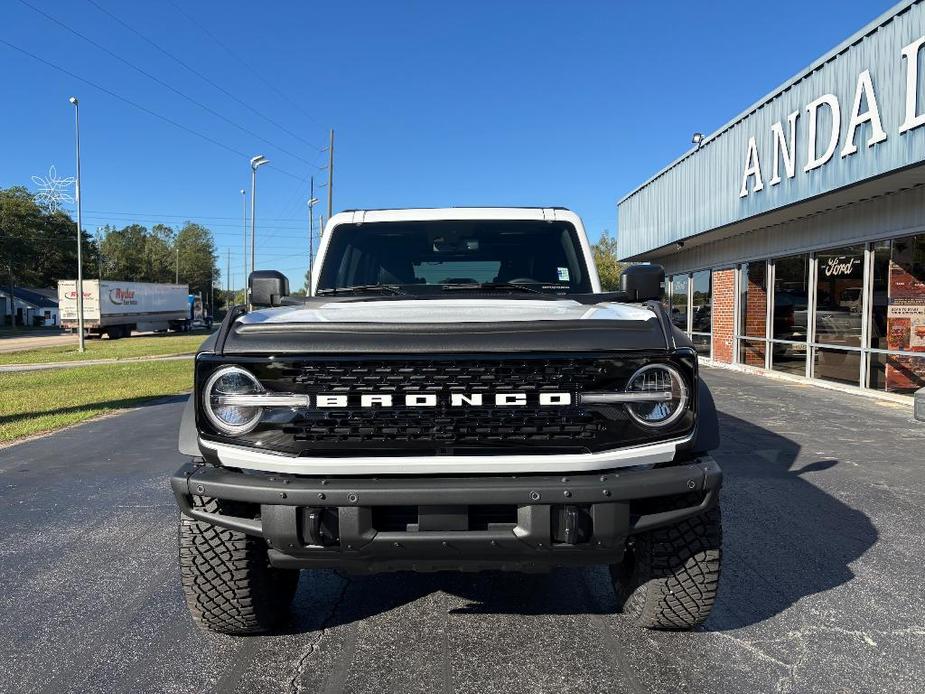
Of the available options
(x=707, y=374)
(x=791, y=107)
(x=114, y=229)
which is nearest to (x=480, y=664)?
(x=791, y=107)

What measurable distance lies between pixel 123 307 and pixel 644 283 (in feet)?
146

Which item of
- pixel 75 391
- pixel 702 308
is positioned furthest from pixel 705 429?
pixel 702 308

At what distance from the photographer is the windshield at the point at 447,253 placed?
425cm

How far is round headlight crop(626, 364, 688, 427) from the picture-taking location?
244cm

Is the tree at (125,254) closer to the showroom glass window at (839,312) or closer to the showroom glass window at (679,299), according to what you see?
the showroom glass window at (679,299)

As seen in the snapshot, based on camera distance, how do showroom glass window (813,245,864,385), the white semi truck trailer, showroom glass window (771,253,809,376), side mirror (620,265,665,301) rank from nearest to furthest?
side mirror (620,265,665,301)
showroom glass window (813,245,864,385)
showroom glass window (771,253,809,376)
the white semi truck trailer

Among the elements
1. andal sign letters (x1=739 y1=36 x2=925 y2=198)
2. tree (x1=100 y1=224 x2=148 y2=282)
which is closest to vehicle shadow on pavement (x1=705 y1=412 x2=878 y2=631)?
andal sign letters (x1=739 y1=36 x2=925 y2=198)

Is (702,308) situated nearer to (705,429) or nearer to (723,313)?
(723,313)

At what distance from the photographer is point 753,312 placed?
15.7 m

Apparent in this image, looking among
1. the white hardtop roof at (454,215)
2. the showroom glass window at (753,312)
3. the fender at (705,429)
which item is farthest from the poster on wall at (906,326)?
the fender at (705,429)

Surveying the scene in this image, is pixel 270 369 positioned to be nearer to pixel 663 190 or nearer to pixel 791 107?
pixel 791 107

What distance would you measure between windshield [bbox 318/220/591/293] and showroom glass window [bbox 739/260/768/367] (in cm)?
1215

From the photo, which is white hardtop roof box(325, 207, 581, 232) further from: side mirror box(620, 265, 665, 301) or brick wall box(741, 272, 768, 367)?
brick wall box(741, 272, 768, 367)

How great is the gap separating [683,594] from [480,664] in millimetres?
856
